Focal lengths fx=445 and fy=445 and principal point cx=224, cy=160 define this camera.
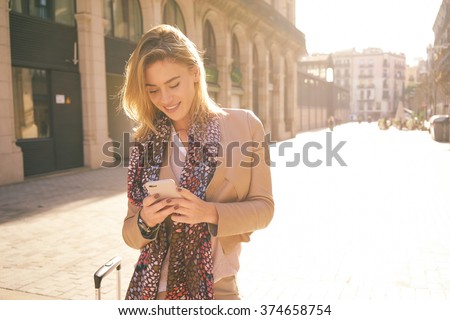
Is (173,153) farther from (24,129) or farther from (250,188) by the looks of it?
(24,129)

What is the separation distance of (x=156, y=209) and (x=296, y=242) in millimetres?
4879

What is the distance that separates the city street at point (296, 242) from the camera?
4566mm

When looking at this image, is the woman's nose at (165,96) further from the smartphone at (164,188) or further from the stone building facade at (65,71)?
the stone building facade at (65,71)

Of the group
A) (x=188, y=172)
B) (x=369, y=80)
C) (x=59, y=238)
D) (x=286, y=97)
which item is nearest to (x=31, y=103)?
(x=59, y=238)

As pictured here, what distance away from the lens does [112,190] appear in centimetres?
1080

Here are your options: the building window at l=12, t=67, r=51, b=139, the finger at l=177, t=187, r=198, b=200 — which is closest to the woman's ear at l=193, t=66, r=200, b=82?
the finger at l=177, t=187, r=198, b=200

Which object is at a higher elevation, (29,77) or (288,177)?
(29,77)

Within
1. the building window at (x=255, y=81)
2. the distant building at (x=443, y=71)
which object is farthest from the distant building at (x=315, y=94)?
the building window at (x=255, y=81)

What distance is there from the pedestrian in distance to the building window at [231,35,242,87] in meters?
24.0

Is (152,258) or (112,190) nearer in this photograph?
(152,258)

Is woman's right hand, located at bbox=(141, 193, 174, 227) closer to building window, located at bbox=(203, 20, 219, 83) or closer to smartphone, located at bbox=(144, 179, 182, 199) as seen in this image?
smartphone, located at bbox=(144, 179, 182, 199)

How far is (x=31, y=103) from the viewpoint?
1315 cm

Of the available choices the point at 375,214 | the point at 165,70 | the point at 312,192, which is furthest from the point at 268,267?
the point at 312,192

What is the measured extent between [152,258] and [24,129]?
12548 millimetres
